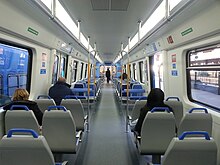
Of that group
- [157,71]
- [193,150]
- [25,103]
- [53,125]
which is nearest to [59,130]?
[53,125]

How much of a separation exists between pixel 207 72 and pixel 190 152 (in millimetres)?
2698

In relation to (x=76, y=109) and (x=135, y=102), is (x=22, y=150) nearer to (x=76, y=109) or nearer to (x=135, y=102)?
(x=76, y=109)

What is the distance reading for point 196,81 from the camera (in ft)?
14.6

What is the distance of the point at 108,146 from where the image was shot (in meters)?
4.28

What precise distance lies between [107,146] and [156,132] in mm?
1815

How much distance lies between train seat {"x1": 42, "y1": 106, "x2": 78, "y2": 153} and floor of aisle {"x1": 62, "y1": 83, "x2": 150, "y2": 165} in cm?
72

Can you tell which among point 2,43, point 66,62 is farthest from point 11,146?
point 66,62

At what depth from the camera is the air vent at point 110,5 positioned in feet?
12.9

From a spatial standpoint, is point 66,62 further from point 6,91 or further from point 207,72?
point 207,72

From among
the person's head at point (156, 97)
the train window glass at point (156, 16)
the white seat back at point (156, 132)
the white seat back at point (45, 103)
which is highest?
the train window glass at point (156, 16)

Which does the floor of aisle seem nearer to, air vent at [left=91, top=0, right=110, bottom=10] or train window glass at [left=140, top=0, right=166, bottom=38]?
train window glass at [left=140, top=0, right=166, bottom=38]

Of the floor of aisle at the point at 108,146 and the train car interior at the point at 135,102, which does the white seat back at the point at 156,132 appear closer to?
the train car interior at the point at 135,102

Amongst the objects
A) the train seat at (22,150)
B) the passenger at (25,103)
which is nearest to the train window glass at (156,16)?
the passenger at (25,103)

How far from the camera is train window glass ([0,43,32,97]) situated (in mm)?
3998
